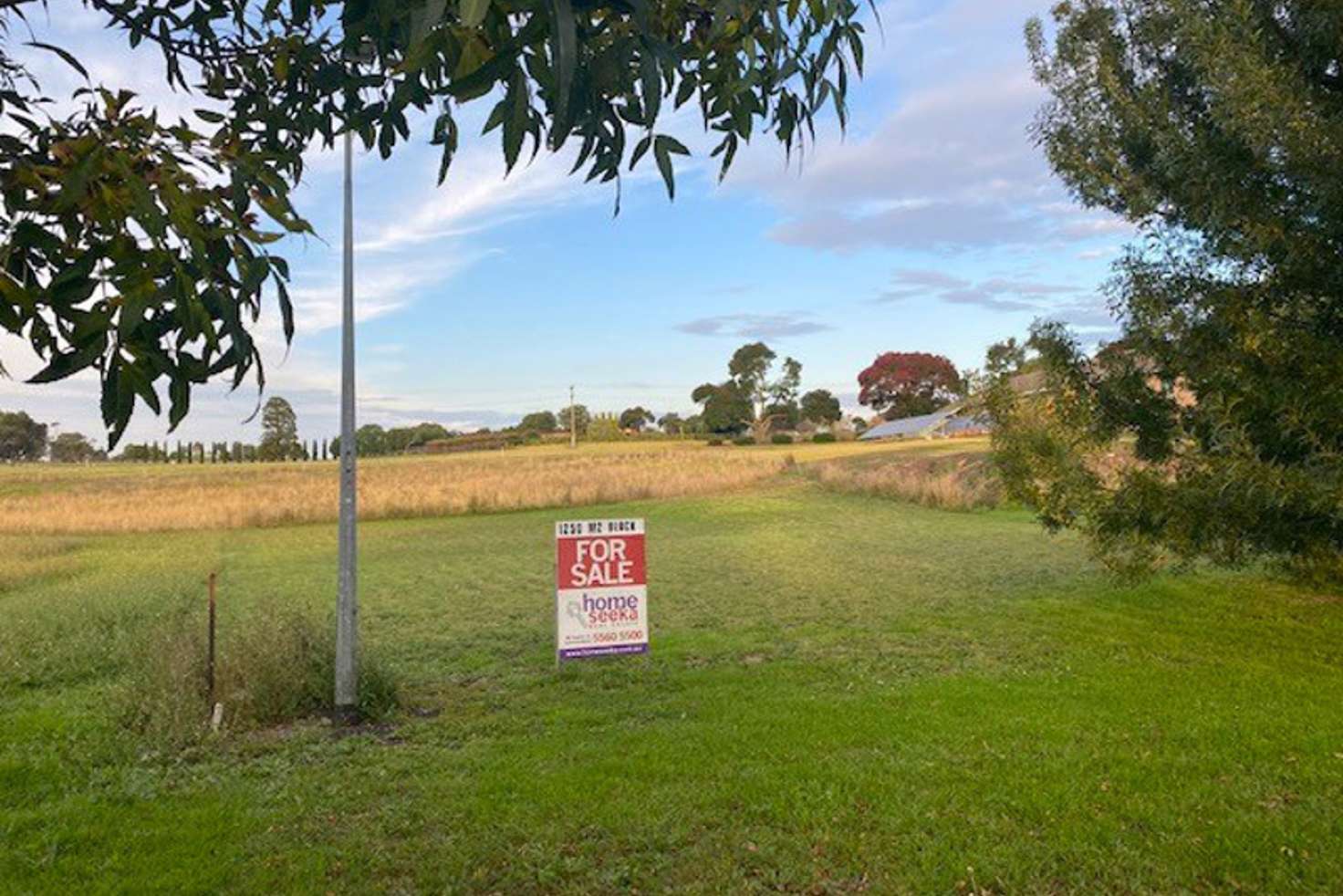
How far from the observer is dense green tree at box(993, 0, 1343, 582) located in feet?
20.4

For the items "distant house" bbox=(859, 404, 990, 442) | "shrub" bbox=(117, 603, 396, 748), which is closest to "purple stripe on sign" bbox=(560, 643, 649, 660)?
"shrub" bbox=(117, 603, 396, 748)

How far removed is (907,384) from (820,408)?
10.5 meters

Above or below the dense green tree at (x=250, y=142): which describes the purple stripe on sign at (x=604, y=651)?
below

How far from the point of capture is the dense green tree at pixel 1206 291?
6.22 m

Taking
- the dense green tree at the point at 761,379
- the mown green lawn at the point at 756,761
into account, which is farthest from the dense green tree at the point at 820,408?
the mown green lawn at the point at 756,761

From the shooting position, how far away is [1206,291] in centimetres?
736

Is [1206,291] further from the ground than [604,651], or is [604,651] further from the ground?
[1206,291]

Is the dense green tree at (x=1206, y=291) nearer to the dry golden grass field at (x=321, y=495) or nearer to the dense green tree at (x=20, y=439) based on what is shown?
the dry golden grass field at (x=321, y=495)

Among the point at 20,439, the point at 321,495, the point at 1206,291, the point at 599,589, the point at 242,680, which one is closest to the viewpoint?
the point at 242,680

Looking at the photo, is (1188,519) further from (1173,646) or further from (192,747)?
(192,747)

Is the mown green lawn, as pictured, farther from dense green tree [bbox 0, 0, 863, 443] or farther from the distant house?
the distant house

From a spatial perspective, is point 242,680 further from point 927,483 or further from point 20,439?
point 20,439

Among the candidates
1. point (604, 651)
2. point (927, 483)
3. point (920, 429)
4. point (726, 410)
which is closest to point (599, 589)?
point (604, 651)

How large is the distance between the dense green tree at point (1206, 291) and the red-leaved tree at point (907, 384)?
296 ft
